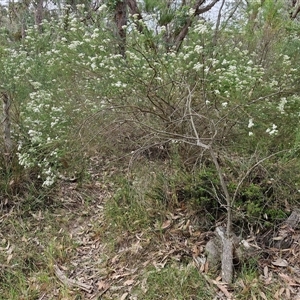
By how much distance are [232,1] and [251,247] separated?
21.4 ft

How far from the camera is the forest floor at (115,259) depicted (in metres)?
2.56

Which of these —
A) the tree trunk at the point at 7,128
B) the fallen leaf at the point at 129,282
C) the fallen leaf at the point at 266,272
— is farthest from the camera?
the tree trunk at the point at 7,128

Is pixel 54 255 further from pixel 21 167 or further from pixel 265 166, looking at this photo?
pixel 265 166

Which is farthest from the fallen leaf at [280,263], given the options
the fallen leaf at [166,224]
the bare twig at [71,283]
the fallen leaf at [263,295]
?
the bare twig at [71,283]

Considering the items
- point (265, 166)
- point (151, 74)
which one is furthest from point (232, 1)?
point (265, 166)

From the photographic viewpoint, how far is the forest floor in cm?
256

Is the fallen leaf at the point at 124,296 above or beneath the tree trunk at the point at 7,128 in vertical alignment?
beneath

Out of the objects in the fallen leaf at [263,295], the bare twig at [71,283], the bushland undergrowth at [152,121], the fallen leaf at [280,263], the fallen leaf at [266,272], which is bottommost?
the bare twig at [71,283]

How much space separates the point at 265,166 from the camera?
3064 mm

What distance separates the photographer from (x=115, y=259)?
9.98ft

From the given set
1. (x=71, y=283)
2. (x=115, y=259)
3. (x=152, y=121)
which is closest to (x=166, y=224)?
(x=115, y=259)

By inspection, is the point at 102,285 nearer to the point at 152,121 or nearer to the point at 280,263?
the point at 280,263

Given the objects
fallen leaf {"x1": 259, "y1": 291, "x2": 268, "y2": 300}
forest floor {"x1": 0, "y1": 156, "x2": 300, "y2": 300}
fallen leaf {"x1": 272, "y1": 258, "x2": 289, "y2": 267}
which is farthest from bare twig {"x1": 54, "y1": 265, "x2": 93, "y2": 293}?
fallen leaf {"x1": 272, "y1": 258, "x2": 289, "y2": 267}

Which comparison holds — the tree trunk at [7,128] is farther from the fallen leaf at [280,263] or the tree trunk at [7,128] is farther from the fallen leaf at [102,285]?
the fallen leaf at [280,263]
